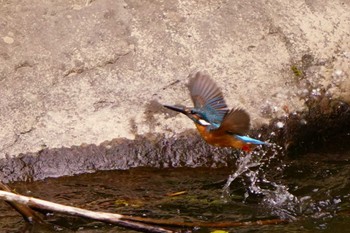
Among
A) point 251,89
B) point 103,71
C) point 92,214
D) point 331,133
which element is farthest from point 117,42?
point 92,214

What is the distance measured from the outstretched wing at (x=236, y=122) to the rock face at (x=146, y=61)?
0.82 meters

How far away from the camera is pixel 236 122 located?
12.3 ft

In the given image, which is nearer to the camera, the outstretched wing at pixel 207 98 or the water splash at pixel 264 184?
the outstretched wing at pixel 207 98

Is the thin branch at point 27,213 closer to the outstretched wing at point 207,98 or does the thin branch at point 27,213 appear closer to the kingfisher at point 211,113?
the kingfisher at point 211,113

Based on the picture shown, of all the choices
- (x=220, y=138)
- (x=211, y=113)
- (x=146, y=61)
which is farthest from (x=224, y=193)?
(x=146, y=61)

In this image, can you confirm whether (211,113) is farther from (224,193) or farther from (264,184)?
(264,184)

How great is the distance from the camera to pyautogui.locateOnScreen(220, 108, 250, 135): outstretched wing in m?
3.66

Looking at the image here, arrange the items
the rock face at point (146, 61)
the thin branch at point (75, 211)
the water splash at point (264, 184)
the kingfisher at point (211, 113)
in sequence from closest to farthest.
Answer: the thin branch at point (75, 211) < the kingfisher at point (211, 113) < the water splash at point (264, 184) < the rock face at point (146, 61)

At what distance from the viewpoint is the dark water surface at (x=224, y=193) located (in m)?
3.86

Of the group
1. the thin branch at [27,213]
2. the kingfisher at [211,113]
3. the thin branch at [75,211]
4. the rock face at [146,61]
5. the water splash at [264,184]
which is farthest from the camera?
the rock face at [146,61]

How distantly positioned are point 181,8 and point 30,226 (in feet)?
7.07

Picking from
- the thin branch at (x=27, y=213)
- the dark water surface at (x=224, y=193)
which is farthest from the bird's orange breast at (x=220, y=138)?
the thin branch at (x=27, y=213)

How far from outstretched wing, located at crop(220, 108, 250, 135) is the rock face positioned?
32.5 inches

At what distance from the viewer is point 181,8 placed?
5.20 meters
